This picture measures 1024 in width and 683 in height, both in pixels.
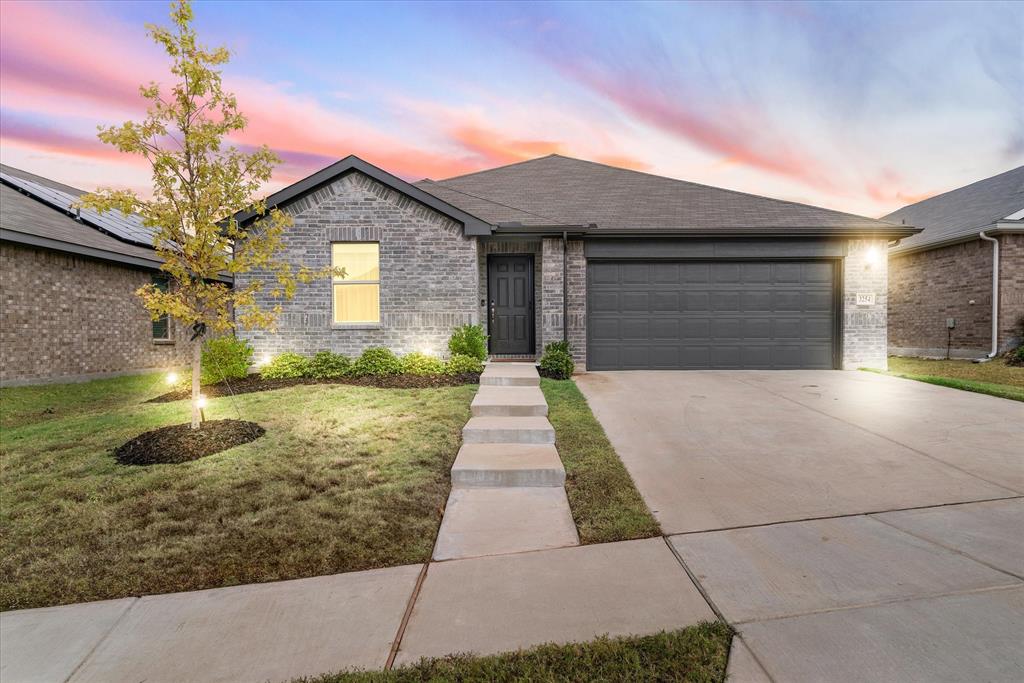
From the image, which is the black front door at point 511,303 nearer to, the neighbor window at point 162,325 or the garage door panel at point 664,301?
the garage door panel at point 664,301

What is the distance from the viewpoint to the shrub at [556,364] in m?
9.55

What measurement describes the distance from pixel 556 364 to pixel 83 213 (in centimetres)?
1361

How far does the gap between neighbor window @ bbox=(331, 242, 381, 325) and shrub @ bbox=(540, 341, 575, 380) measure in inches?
156

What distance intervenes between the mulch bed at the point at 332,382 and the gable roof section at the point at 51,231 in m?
4.57

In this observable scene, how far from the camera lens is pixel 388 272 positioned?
34.0 feet

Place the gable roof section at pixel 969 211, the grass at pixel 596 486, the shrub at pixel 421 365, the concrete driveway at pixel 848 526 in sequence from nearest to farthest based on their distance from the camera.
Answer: the concrete driveway at pixel 848 526
the grass at pixel 596 486
the shrub at pixel 421 365
the gable roof section at pixel 969 211

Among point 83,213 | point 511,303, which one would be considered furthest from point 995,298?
point 83,213

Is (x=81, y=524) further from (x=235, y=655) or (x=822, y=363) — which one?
(x=822, y=363)

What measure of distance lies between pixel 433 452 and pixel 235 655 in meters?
2.94

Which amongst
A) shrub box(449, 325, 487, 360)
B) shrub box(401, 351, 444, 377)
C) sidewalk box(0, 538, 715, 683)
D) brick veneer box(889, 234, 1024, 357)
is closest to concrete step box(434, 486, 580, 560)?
sidewalk box(0, 538, 715, 683)

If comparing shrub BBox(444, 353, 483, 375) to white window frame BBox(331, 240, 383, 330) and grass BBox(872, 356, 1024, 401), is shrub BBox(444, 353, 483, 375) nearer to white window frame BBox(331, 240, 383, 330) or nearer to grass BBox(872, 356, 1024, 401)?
white window frame BBox(331, 240, 383, 330)

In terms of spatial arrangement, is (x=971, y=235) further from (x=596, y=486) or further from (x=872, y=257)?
(x=596, y=486)

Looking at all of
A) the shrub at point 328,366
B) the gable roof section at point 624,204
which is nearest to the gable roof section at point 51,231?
the shrub at point 328,366

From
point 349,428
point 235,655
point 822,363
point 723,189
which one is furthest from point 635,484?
point 723,189
